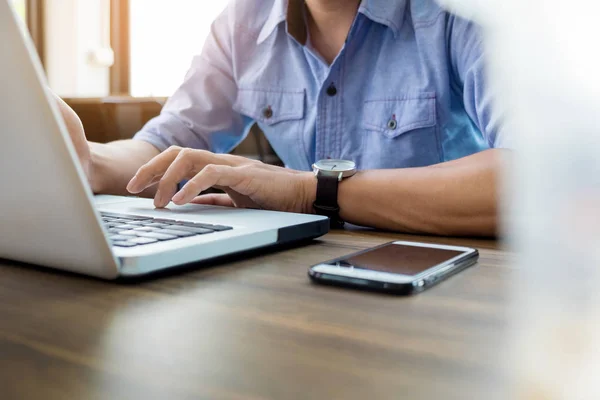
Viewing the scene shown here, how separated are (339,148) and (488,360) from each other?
888mm

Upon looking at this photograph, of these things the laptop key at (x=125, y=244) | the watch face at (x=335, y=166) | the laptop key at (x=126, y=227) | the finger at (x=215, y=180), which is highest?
the watch face at (x=335, y=166)

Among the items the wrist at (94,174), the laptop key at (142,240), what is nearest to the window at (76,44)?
the wrist at (94,174)

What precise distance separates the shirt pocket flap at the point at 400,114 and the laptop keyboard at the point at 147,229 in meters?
0.62

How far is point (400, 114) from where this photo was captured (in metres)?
1.07

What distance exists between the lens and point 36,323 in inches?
12.4

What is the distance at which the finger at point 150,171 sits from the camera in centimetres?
73

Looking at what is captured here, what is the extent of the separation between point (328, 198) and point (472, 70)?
0.35 m

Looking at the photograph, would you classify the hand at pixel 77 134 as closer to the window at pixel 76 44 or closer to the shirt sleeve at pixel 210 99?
the shirt sleeve at pixel 210 99

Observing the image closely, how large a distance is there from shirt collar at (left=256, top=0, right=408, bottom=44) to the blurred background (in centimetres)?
142

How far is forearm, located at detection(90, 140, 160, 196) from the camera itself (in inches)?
35.4

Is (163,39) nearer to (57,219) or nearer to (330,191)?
(330,191)

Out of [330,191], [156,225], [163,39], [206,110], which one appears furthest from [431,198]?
[163,39]

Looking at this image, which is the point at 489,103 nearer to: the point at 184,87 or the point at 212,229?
the point at 212,229

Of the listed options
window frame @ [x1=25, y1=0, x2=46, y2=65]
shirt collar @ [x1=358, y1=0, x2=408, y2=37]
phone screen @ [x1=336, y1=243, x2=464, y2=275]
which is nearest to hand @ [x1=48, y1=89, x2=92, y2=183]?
phone screen @ [x1=336, y1=243, x2=464, y2=275]
